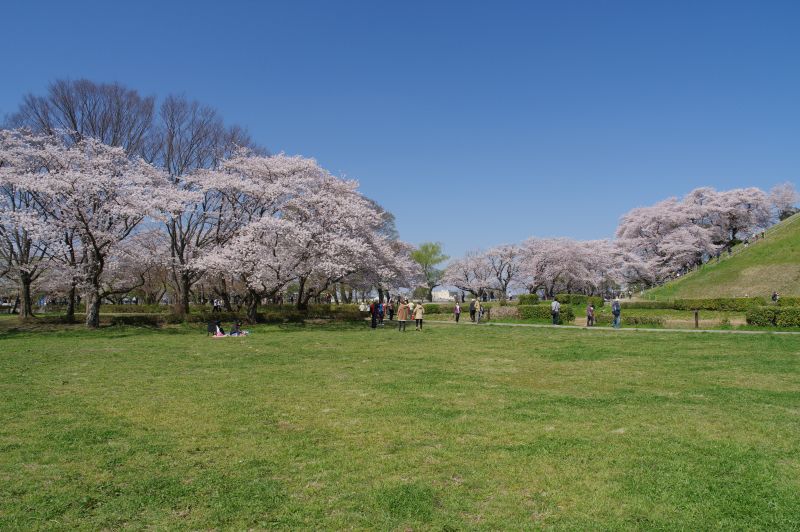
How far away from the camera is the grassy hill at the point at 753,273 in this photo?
43.8 m

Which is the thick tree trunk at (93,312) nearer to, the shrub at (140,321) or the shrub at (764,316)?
the shrub at (140,321)

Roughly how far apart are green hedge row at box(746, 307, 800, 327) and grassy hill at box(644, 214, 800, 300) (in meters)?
20.8

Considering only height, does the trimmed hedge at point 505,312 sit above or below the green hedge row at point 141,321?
above

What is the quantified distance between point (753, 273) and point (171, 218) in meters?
46.4

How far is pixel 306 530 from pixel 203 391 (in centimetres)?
672

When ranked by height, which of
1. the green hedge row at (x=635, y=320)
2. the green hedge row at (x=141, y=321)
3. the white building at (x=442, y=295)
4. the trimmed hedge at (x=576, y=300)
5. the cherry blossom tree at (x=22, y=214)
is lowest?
the green hedge row at (x=141, y=321)

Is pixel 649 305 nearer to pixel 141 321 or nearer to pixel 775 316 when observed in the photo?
pixel 775 316

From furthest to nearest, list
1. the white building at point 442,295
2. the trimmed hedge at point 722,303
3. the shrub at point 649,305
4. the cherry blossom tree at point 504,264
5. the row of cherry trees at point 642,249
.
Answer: the white building at point 442,295 → the cherry blossom tree at point 504,264 → the row of cherry trees at point 642,249 → the shrub at point 649,305 → the trimmed hedge at point 722,303

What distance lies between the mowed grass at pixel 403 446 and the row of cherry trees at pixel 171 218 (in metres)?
15.5

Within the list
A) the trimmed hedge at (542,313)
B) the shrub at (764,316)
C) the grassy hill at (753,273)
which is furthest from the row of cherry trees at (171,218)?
the grassy hill at (753,273)

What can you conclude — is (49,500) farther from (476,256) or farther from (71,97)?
(476,256)

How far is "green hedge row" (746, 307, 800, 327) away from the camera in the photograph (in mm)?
24023

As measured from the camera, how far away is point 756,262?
48219 millimetres

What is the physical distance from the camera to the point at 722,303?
119ft
